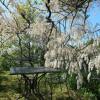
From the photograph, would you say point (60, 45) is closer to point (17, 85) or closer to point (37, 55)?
point (17, 85)

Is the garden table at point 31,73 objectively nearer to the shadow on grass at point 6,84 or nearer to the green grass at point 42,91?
the green grass at point 42,91

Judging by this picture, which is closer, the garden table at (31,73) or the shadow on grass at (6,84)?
the garden table at (31,73)

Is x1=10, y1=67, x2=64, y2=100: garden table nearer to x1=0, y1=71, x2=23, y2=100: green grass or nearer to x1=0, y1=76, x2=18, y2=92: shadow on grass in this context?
x1=0, y1=71, x2=23, y2=100: green grass

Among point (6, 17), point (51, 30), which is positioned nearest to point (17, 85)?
point (51, 30)

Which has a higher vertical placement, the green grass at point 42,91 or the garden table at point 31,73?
the garden table at point 31,73

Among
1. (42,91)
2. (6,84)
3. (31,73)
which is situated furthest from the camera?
(6,84)

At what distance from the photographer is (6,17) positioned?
66.2 feet

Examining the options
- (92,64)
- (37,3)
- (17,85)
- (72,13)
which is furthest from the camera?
(37,3)

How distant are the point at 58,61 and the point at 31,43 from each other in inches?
389

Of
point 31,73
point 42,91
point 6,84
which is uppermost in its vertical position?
point 31,73

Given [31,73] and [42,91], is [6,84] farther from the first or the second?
[31,73]

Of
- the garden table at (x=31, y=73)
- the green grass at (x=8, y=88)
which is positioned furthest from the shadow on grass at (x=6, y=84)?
the garden table at (x=31, y=73)

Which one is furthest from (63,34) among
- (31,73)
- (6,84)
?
(6,84)

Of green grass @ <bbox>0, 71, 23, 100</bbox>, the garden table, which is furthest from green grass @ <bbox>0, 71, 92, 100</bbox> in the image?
the garden table
